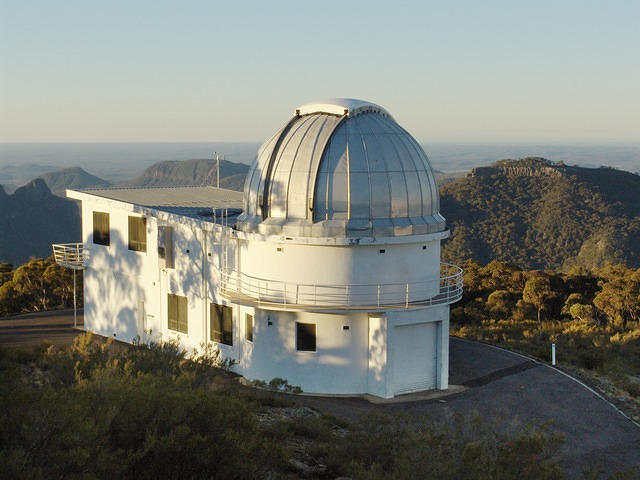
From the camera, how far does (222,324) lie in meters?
21.4

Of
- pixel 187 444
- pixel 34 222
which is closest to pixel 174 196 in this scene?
pixel 187 444

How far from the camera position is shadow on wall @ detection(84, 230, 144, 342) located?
938 inches

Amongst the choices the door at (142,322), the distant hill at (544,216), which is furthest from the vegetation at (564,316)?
the distant hill at (544,216)

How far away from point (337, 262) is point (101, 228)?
897 cm

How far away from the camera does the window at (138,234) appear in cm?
2325

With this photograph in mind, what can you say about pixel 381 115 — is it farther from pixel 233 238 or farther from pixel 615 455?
pixel 615 455

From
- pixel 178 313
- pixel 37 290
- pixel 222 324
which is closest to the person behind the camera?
pixel 222 324

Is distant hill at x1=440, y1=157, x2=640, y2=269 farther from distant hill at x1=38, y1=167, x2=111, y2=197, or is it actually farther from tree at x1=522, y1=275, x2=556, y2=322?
distant hill at x1=38, y1=167, x2=111, y2=197

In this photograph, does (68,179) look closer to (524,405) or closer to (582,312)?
(582,312)

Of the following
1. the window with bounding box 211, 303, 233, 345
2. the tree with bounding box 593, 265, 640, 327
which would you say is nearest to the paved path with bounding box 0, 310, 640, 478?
the window with bounding box 211, 303, 233, 345

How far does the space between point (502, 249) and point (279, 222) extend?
42632 millimetres

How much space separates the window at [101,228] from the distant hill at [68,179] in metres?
119

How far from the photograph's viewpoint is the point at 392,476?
955 cm

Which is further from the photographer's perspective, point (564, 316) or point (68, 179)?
point (68, 179)
